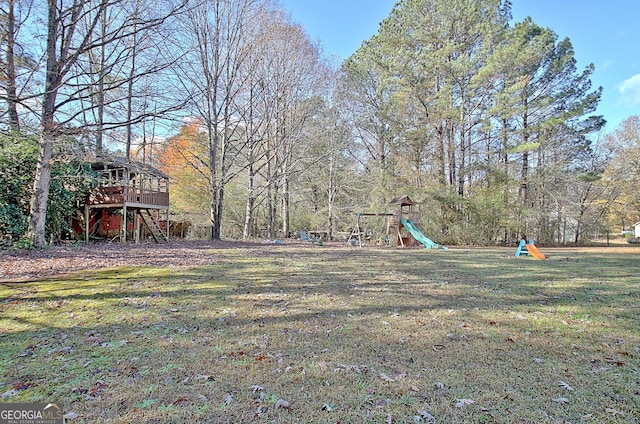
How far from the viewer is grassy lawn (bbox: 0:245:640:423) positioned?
2.27 m

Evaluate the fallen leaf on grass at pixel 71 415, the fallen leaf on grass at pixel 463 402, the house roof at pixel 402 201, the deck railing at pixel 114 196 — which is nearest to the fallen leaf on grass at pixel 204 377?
the fallen leaf on grass at pixel 71 415

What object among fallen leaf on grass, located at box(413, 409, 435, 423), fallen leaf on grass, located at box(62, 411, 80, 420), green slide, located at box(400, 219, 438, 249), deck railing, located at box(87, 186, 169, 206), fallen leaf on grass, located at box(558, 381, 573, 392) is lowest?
fallen leaf on grass, located at box(62, 411, 80, 420)

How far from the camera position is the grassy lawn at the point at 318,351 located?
2.27m

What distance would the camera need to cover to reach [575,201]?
24.3m

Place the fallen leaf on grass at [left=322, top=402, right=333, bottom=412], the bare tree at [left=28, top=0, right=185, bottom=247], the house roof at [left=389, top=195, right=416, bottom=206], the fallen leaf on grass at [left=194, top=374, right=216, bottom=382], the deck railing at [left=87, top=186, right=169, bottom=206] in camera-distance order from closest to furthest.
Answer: the fallen leaf on grass at [left=322, top=402, right=333, bottom=412] < the fallen leaf on grass at [left=194, top=374, right=216, bottom=382] < the bare tree at [left=28, top=0, right=185, bottom=247] < the deck railing at [left=87, top=186, right=169, bottom=206] < the house roof at [left=389, top=195, right=416, bottom=206]

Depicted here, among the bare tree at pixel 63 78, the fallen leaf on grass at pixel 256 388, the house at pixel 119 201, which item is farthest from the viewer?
the house at pixel 119 201

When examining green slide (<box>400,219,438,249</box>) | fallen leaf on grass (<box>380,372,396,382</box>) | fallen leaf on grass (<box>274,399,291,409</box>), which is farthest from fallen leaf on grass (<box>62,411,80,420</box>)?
green slide (<box>400,219,438,249</box>)

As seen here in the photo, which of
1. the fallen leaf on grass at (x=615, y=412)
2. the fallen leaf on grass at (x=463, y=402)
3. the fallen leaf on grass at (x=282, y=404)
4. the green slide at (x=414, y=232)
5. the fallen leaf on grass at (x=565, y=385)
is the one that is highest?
the green slide at (x=414, y=232)

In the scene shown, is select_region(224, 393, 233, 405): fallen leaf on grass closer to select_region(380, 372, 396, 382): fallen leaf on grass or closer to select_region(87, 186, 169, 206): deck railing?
select_region(380, 372, 396, 382): fallen leaf on grass

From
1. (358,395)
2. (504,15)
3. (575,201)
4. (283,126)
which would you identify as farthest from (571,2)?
(358,395)

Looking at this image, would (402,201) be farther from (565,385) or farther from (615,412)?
(615,412)

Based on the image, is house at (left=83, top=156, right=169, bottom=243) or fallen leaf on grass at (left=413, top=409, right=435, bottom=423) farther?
house at (left=83, top=156, right=169, bottom=243)

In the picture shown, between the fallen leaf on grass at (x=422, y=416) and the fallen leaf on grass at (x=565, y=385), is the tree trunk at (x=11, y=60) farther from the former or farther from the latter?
the fallen leaf on grass at (x=565, y=385)

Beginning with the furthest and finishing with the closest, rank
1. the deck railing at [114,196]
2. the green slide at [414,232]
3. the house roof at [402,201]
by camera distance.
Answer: the house roof at [402,201] → the green slide at [414,232] → the deck railing at [114,196]
